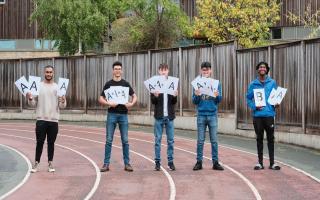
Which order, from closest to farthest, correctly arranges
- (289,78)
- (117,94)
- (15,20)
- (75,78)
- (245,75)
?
(117,94) → (289,78) → (245,75) → (75,78) → (15,20)

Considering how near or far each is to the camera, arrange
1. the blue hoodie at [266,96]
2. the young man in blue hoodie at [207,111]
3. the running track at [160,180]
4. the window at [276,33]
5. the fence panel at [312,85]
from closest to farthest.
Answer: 1. the running track at [160,180]
2. the young man in blue hoodie at [207,111]
3. the blue hoodie at [266,96]
4. the fence panel at [312,85]
5. the window at [276,33]

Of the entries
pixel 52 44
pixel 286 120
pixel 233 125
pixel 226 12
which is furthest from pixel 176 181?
pixel 52 44

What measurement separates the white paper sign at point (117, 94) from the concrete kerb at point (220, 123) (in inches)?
208

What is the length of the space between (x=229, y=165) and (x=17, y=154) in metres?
5.22

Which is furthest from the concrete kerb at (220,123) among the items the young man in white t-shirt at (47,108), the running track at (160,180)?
the young man in white t-shirt at (47,108)

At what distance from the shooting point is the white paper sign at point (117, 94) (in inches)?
410

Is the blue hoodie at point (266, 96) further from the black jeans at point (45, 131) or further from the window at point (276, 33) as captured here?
the window at point (276, 33)

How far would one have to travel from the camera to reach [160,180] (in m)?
9.69

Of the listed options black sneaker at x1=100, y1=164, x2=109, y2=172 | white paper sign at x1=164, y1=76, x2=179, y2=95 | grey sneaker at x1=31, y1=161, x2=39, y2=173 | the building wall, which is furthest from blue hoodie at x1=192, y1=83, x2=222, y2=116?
the building wall

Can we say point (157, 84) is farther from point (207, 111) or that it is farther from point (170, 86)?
point (207, 111)

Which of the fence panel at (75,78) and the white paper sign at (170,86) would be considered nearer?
the white paper sign at (170,86)

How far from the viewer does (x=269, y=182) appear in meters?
9.42

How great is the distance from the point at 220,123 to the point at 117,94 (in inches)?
318

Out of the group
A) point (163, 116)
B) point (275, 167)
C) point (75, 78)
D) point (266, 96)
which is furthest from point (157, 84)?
point (75, 78)
